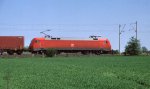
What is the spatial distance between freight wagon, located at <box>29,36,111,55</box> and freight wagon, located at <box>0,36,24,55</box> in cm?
251

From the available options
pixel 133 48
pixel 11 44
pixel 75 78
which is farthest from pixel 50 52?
pixel 75 78

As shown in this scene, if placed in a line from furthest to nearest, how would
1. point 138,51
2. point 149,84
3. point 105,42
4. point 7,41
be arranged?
1. point 138,51
2. point 105,42
3. point 7,41
4. point 149,84

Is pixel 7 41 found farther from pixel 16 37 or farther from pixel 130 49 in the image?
pixel 130 49

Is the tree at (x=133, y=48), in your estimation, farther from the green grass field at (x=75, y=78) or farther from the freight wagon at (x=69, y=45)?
the green grass field at (x=75, y=78)

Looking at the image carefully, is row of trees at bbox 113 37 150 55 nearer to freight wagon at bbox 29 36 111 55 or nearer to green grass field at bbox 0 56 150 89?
freight wagon at bbox 29 36 111 55

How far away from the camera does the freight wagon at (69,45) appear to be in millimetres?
77688

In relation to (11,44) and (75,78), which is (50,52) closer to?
(11,44)

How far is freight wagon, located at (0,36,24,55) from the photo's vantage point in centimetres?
7662

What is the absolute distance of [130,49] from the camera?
91000mm

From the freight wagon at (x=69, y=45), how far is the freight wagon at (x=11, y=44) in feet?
8.23

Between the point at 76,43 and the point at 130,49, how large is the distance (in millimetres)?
17318

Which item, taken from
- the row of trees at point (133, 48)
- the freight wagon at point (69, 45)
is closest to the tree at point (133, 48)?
the row of trees at point (133, 48)

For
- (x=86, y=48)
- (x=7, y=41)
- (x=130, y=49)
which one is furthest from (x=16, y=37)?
(x=130, y=49)

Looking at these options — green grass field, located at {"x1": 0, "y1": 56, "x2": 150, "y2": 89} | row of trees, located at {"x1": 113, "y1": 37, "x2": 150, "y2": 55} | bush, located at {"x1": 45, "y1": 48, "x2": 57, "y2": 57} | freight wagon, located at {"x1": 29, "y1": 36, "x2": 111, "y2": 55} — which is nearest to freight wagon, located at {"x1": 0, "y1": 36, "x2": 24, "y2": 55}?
freight wagon, located at {"x1": 29, "y1": 36, "x2": 111, "y2": 55}
